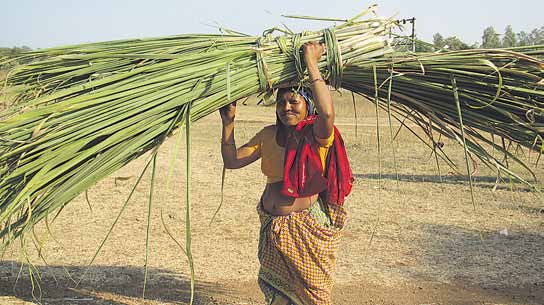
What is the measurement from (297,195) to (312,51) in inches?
29.3

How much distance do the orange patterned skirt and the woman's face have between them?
0.44 meters

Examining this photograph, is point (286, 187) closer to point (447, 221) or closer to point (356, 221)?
point (356, 221)

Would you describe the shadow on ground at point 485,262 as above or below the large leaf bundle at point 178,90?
below

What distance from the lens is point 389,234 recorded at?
5336 millimetres

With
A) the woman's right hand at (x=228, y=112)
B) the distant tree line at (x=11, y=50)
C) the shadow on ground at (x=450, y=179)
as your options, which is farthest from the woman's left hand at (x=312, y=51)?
the shadow on ground at (x=450, y=179)

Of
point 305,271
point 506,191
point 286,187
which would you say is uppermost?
point 286,187

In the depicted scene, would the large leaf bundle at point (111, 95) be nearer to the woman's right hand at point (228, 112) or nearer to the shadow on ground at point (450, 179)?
the woman's right hand at point (228, 112)

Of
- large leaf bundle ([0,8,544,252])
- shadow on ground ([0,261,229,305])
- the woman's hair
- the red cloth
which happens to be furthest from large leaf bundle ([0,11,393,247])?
shadow on ground ([0,261,229,305])

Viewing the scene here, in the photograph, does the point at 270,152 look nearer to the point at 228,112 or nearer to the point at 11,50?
the point at 228,112

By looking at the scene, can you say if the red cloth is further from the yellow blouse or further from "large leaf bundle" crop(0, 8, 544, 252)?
"large leaf bundle" crop(0, 8, 544, 252)

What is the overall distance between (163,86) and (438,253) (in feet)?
10.3

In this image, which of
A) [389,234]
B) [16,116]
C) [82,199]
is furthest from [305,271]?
[82,199]

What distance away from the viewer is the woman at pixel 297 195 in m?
2.91

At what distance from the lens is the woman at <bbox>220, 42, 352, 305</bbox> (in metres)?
2.91
